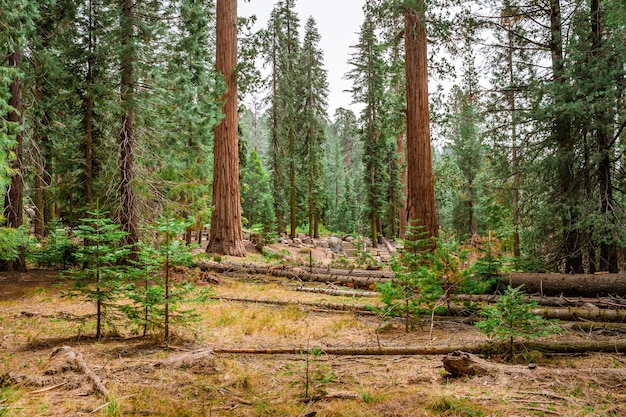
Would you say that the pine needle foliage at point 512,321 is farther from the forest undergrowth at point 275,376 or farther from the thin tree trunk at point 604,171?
the thin tree trunk at point 604,171

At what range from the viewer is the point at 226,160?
12547mm

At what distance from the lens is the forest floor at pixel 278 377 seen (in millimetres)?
2852

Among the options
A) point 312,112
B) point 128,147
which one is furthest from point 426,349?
point 312,112

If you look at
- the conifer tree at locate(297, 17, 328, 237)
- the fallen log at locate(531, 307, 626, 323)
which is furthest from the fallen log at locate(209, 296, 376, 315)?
the conifer tree at locate(297, 17, 328, 237)

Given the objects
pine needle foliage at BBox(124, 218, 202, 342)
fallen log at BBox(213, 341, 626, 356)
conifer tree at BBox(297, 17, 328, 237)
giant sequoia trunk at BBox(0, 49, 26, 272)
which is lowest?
fallen log at BBox(213, 341, 626, 356)

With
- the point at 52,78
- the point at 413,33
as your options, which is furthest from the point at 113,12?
the point at 413,33

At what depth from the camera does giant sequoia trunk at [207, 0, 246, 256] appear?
40.8 ft

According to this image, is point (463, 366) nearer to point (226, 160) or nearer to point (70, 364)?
point (70, 364)

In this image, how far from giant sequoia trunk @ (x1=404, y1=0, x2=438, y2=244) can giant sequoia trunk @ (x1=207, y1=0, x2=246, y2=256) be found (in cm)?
595

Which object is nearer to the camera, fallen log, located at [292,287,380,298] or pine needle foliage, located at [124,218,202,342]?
pine needle foliage, located at [124,218,202,342]

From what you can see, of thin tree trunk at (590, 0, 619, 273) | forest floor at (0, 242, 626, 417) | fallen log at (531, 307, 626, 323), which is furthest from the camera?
thin tree trunk at (590, 0, 619, 273)

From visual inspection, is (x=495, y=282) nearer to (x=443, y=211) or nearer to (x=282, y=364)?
(x=282, y=364)

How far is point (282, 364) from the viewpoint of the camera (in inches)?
159

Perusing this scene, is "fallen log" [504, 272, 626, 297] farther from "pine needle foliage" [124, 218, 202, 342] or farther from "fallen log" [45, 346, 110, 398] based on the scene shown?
"fallen log" [45, 346, 110, 398]
